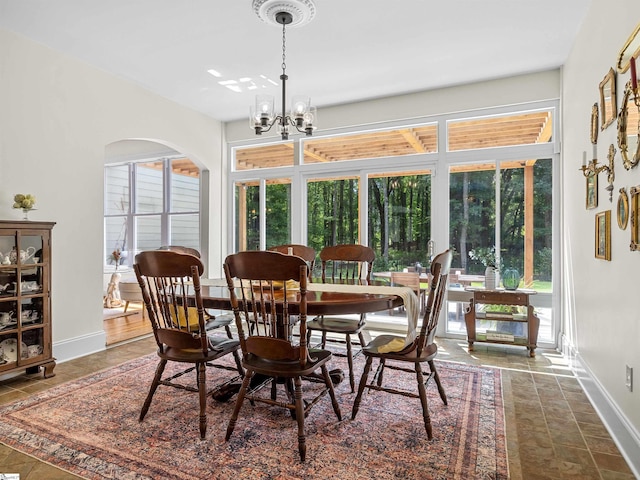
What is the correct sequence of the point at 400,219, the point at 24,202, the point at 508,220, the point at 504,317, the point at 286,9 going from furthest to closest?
the point at 400,219
the point at 508,220
the point at 504,317
the point at 24,202
the point at 286,9

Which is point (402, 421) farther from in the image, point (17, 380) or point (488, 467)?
point (17, 380)

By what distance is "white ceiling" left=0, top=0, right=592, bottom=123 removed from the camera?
292 cm

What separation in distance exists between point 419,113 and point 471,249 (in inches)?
64.9

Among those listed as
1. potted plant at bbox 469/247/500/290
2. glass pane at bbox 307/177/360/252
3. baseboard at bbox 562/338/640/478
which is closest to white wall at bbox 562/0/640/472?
baseboard at bbox 562/338/640/478

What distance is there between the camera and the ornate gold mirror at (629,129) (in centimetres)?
199

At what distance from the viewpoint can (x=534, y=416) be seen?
2.48 metres

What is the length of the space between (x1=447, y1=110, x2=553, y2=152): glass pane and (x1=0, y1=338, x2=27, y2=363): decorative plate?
4.43 m

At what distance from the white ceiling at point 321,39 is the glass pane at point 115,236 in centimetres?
362

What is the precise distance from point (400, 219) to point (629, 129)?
279cm

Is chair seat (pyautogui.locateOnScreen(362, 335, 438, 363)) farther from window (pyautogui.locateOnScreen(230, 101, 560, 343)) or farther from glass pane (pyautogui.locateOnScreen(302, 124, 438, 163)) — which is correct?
glass pane (pyautogui.locateOnScreen(302, 124, 438, 163))

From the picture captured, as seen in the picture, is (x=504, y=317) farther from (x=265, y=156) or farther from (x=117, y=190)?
(x=117, y=190)

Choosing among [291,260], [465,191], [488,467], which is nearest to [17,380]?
[291,260]

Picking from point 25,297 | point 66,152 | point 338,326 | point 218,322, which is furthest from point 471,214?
point 25,297

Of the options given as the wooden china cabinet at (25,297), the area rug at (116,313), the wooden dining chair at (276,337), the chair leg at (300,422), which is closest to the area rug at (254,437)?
the chair leg at (300,422)
